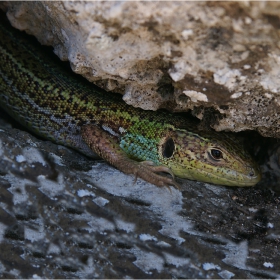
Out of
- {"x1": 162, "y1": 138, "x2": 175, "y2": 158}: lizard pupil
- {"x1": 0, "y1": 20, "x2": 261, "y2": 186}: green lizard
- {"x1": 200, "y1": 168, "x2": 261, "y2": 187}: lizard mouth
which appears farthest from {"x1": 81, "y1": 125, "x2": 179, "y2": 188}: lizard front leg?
{"x1": 200, "y1": 168, "x2": 261, "y2": 187}: lizard mouth

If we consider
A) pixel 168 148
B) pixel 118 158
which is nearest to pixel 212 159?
pixel 168 148

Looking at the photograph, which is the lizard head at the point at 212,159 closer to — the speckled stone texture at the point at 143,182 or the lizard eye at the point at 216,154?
the lizard eye at the point at 216,154

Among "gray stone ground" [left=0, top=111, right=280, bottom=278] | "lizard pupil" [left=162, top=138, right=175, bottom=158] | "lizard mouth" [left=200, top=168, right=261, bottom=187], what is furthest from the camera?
"lizard pupil" [left=162, top=138, right=175, bottom=158]

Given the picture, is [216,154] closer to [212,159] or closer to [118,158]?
[212,159]

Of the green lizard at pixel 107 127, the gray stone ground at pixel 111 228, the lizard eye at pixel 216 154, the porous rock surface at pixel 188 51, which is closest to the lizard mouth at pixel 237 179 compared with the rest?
the green lizard at pixel 107 127

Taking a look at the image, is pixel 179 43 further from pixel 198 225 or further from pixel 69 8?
pixel 198 225

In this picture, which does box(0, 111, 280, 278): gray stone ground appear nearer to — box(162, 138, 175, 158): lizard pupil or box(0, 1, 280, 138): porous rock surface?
box(162, 138, 175, 158): lizard pupil

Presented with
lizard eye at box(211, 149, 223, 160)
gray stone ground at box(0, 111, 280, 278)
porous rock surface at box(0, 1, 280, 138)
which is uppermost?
lizard eye at box(211, 149, 223, 160)

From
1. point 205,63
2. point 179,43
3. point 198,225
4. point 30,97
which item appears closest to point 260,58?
point 205,63
